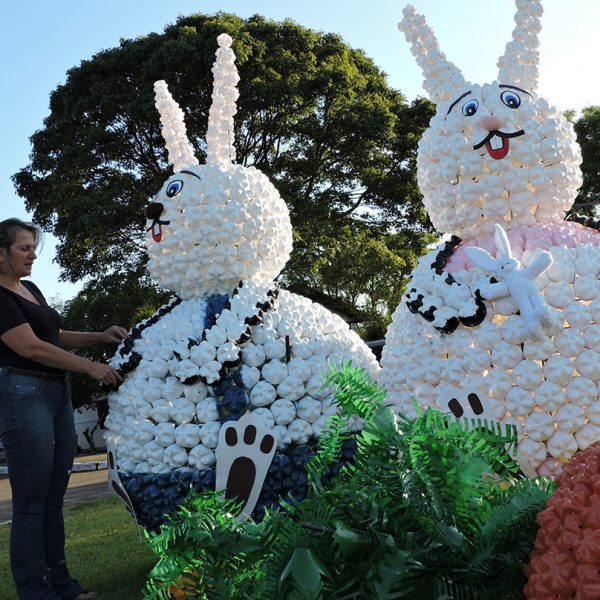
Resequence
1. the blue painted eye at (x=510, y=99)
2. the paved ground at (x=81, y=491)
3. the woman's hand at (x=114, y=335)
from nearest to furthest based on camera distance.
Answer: the blue painted eye at (x=510, y=99) → the woman's hand at (x=114, y=335) → the paved ground at (x=81, y=491)

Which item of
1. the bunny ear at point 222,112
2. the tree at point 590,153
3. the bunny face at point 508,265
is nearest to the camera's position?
the bunny face at point 508,265

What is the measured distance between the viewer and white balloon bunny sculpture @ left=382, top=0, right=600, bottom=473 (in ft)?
9.78

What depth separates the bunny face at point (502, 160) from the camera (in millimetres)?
3363

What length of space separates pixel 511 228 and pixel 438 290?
470 millimetres

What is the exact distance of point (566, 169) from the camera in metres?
3.43

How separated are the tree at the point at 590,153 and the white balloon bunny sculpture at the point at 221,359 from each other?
1292 cm

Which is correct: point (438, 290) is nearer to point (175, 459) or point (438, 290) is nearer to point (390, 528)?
point (175, 459)

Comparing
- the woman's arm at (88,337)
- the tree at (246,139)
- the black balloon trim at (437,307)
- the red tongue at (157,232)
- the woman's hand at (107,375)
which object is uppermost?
the tree at (246,139)

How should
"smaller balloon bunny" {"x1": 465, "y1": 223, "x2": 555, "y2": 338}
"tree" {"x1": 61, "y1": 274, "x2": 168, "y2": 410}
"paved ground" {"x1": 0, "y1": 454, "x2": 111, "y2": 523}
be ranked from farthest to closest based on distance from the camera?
"tree" {"x1": 61, "y1": 274, "x2": 168, "y2": 410}, "paved ground" {"x1": 0, "y1": 454, "x2": 111, "y2": 523}, "smaller balloon bunny" {"x1": 465, "y1": 223, "x2": 555, "y2": 338}

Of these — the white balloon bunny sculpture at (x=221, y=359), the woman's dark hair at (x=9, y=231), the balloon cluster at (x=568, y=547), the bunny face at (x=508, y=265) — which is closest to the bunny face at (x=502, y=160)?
the bunny face at (x=508, y=265)

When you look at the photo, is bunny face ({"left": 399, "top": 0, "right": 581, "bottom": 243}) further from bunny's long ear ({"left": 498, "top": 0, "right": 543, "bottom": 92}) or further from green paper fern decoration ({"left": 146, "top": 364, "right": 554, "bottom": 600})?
green paper fern decoration ({"left": 146, "top": 364, "right": 554, "bottom": 600})

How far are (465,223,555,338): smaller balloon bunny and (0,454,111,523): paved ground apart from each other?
278 inches

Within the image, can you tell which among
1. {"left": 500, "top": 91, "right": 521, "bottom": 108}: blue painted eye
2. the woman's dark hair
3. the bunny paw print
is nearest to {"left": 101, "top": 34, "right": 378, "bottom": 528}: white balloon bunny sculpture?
the bunny paw print

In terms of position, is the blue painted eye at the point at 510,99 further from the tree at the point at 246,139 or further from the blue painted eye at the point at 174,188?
the tree at the point at 246,139
